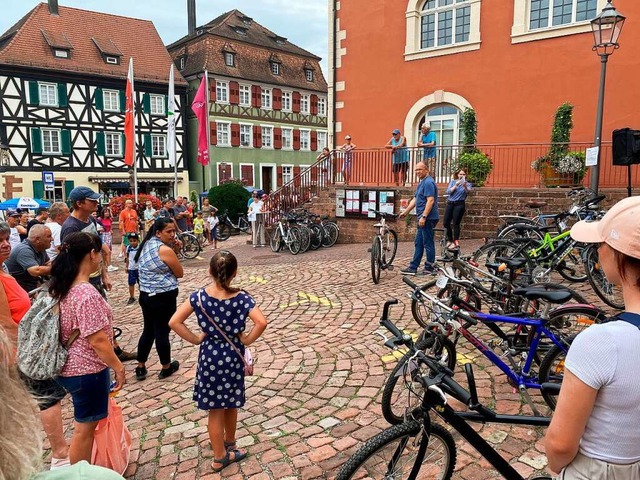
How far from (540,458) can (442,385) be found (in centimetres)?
153

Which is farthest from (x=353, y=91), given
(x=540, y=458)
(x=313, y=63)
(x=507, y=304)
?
(x=313, y=63)

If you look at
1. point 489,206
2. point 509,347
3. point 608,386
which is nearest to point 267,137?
point 489,206

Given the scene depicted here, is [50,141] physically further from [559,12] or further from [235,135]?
[559,12]

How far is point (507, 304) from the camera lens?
4699mm

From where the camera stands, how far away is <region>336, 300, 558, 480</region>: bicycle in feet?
7.70

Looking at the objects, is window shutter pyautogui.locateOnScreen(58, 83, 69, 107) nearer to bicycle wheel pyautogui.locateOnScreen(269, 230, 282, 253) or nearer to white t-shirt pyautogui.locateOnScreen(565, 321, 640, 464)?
bicycle wheel pyautogui.locateOnScreen(269, 230, 282, 253)

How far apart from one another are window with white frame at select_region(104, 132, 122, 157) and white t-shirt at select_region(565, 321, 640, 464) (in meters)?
36.9

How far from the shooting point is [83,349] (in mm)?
3000

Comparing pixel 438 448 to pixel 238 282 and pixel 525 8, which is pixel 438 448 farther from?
pixel 525 8

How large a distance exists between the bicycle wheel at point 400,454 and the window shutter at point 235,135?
39.4 meters

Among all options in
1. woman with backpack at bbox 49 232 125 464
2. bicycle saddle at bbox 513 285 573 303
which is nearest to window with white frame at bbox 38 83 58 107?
woman with backpack at bbox 49 232 125 464

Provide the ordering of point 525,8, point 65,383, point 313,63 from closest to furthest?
point 65,383
point 525,8
point 313,63

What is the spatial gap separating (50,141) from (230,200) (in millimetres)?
16256

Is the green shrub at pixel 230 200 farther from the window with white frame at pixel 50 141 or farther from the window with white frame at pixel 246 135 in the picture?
the window with white frame at pixel 246 135
